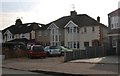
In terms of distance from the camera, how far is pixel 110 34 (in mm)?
40656

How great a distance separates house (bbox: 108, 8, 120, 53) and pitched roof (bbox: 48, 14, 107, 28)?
15.6 meters

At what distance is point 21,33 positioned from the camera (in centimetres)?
7738

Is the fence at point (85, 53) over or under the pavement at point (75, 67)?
over

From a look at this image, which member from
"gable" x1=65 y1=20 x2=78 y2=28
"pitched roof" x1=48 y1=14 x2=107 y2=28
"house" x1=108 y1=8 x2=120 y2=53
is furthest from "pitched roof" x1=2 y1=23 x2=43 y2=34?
"house" x1=108 y1=8 x2=120 y2=53

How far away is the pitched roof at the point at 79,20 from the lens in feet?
197

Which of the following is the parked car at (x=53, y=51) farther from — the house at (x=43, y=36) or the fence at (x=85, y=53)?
the house at (x=43, y=36)

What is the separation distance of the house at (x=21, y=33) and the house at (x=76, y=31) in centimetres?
744

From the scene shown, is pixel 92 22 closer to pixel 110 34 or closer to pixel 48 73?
pixel 110 34

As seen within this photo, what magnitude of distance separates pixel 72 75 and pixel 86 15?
1753 inches

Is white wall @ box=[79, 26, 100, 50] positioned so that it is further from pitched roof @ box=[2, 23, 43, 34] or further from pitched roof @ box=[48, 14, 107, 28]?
pitched roof @ box=[2, 23, 43, 34]

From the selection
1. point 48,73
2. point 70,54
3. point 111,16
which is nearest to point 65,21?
point 111,16

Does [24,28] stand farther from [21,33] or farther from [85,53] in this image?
[85,53]

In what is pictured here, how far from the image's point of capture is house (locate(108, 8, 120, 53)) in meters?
41.1

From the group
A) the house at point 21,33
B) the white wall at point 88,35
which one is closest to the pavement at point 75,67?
the white wall at point 88,35
